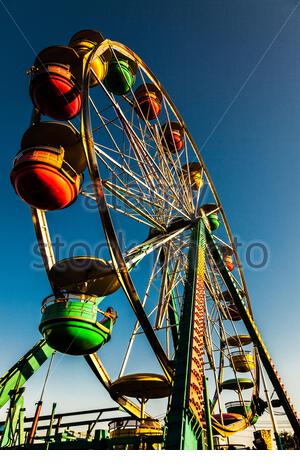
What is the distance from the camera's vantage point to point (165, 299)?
13.6 meters

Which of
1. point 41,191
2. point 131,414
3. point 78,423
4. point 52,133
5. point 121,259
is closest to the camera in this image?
point 41,191

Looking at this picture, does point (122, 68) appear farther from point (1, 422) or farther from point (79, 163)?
point (1, 422)

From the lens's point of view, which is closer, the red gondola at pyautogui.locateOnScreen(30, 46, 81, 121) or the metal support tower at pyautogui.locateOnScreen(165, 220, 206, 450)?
the metal support tower at pyautogui.locateOnScreen(165, 220, 206, 450)

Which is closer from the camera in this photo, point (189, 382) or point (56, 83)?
point (189, 382)

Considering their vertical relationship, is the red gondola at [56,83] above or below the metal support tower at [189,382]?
above

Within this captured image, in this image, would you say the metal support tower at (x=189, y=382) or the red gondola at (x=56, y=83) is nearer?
the metal support tower at (x=189, y=382)

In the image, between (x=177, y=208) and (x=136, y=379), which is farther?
(x=177, y=208)

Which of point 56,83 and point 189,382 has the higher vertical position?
point 56,83

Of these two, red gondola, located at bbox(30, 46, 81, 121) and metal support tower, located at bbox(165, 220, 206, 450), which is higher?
red gondola, located at bbox(30, 46, 81, 121)

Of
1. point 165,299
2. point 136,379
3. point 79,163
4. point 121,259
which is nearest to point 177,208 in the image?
point 165,299

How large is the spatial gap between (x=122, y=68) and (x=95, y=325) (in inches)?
379

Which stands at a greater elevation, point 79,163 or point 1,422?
point 79,163

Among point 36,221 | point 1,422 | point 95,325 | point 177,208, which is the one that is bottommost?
point 1,422
